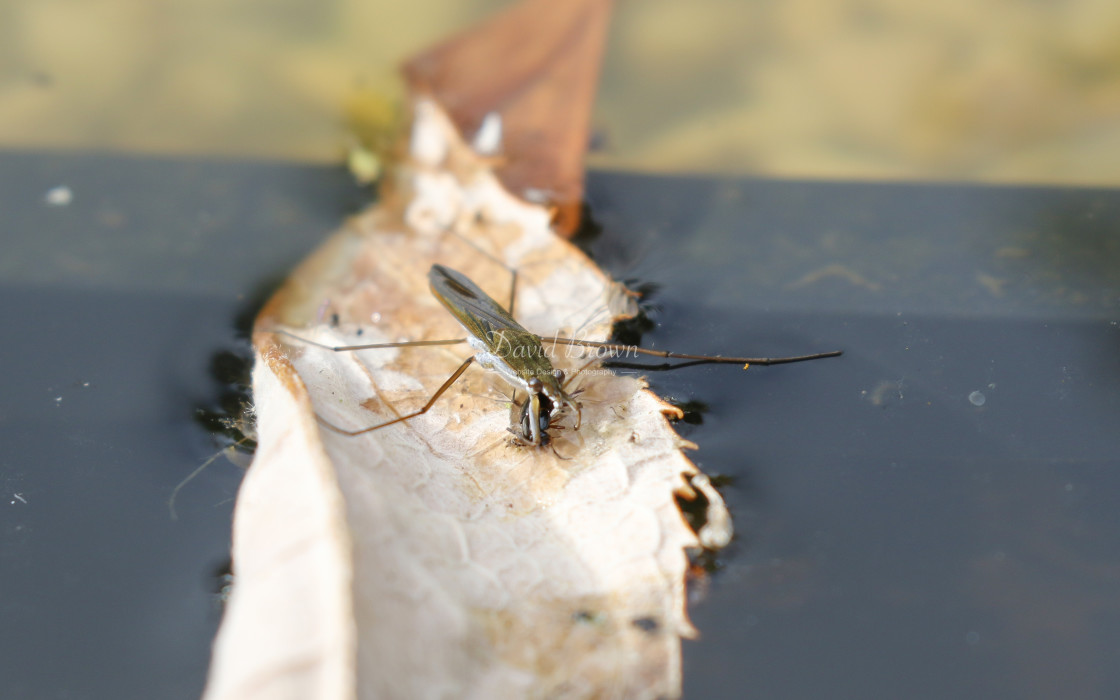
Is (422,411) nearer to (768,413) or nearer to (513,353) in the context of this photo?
(513,353)

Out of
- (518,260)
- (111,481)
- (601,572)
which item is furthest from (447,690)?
(518,260)

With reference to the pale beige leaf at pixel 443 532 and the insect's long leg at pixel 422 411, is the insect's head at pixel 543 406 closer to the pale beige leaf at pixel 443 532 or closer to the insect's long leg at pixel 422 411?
the pale beige leaf at pixel 443 532

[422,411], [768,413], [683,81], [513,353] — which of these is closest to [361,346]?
[422,411]

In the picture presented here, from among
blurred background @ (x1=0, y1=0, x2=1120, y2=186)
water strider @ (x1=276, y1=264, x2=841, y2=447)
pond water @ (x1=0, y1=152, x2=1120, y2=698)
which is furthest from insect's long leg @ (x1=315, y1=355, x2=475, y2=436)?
blurred background @ (x1=0, y1=0, x2=1120, y2=186)

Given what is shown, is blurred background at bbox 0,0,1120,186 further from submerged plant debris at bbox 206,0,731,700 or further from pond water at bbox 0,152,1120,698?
submerged plant debris at bbox 206,0,731,700

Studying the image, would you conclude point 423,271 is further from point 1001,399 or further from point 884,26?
point 884,26

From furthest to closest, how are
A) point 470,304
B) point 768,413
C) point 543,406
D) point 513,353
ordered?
point 470,304 < point 513,353 < point 543,406 < point 768,413
